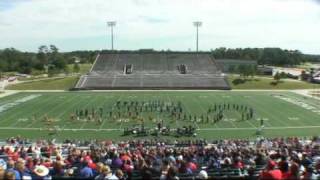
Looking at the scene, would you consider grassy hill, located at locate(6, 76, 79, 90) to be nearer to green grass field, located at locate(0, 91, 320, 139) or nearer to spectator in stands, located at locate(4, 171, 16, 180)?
green grass field, located at locate(0, 91, 320, 139)

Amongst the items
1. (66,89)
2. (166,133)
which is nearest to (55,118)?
(166,133)

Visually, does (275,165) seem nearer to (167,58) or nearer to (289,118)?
(289,118)

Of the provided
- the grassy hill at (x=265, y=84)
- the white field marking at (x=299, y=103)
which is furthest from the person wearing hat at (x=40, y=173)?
the grassy hill at (x=265, y=84)

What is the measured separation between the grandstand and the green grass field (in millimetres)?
9246

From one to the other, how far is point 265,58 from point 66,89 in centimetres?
8944

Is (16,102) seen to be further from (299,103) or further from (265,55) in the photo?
(265,55)

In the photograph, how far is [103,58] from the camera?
104125 mm

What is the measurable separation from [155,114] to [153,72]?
45153 millimetres

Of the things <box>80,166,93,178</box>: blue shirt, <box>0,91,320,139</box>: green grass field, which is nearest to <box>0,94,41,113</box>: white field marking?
<box>0,91,320,139</box>: green grass field

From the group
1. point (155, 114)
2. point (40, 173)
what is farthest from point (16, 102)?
point (40, 173)

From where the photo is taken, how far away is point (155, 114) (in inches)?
1930

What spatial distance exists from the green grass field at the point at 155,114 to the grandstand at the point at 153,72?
9246 millimetres

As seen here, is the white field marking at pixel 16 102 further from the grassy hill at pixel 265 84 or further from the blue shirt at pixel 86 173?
the blue shirt at pixel 86 173

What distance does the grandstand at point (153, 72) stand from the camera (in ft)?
265
